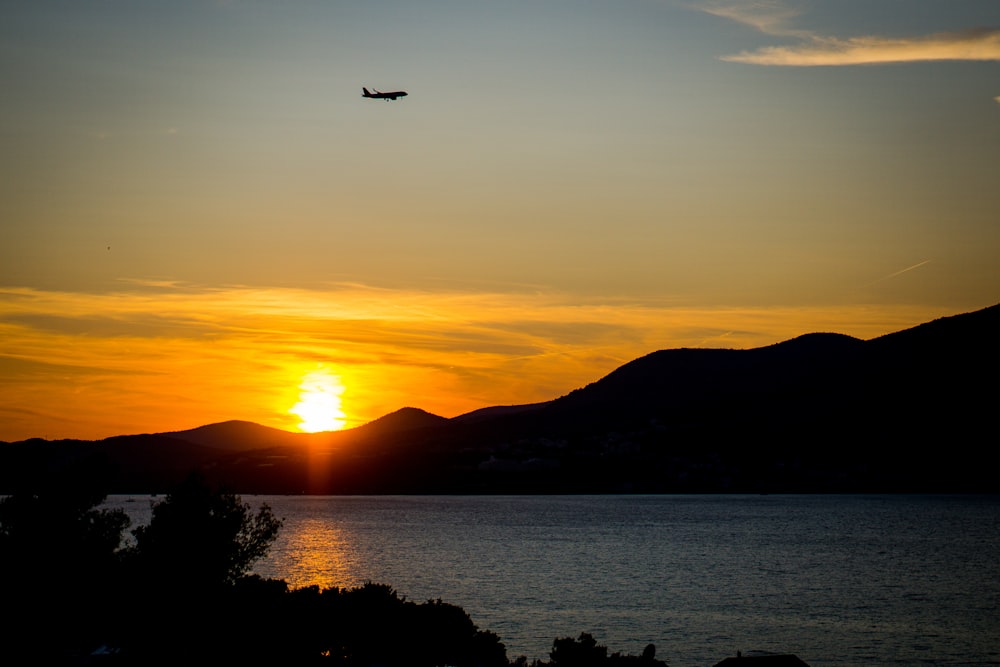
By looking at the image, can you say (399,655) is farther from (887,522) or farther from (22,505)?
(887,522)

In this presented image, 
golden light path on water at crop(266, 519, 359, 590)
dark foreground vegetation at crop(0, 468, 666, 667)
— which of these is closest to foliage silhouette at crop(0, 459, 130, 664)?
dark foreground vegetation at crop(0, 468, 666, 667)

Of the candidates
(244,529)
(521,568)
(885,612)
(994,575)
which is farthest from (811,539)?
(244,529)

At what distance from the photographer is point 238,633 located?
52406 millimetres

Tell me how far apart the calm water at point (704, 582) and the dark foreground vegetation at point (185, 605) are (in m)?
12.2

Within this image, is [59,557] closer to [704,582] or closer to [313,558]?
[704,582]

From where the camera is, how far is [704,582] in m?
103

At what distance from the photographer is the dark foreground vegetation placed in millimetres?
51812

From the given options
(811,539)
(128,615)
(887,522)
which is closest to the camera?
(128,615)

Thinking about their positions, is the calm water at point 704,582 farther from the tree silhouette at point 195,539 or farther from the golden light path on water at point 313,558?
the tree silhouette at point 195,539

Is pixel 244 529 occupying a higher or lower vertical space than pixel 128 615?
higher

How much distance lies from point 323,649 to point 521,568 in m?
61.9

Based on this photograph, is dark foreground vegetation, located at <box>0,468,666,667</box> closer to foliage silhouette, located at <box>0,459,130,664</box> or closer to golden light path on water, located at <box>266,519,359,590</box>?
foliage silhouette, located at <box>0,459,130,664</box>

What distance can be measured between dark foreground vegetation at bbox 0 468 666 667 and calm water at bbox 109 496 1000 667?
12.2m

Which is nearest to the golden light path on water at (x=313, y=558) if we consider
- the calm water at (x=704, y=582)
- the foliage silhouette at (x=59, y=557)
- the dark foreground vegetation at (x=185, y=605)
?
the calm water at (x=704, y=582)
